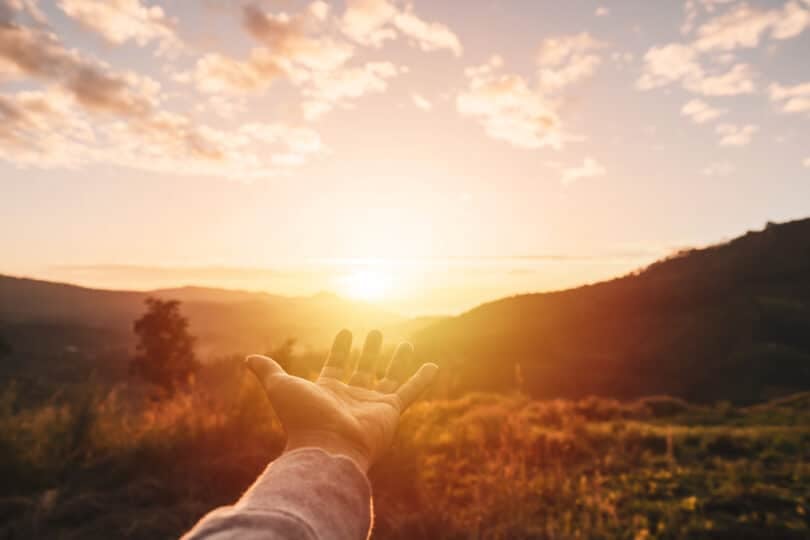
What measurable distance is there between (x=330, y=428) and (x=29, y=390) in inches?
1333

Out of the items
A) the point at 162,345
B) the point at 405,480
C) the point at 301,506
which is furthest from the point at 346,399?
the point at 162,345

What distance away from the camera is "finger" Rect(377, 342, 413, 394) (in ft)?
7.42

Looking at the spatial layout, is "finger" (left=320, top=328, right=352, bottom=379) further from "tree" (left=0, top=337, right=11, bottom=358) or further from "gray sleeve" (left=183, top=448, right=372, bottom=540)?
"tree" (left=0, top=337, right=11, bottom=358)

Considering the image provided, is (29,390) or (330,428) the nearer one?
(330,428)

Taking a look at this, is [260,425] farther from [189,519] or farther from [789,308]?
[789,308]

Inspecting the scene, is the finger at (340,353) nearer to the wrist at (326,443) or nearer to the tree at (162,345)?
the wrist at (326,443)


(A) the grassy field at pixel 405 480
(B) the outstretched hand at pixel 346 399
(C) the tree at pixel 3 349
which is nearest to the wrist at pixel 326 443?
(B) the outstretched hand at pixel 346 399

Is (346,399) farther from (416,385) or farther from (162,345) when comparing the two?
(162,345)

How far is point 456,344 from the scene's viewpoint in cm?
4509

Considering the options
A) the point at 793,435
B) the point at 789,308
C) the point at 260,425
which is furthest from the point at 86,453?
the point at 789,308

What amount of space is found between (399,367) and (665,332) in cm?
4659

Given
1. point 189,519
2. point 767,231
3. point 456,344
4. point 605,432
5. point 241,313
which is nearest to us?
point 189,519

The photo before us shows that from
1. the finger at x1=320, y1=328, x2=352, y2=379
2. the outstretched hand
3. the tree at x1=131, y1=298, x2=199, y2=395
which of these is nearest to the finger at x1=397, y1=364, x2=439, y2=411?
the outstretched hand

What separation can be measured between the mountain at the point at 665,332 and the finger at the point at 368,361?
102 ft
